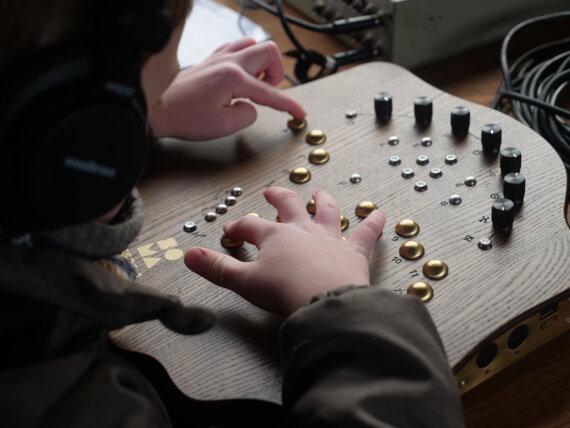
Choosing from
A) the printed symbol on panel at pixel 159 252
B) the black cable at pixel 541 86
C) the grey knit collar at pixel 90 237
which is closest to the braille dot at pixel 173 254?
the printed symbol on panel at pixel 159 252

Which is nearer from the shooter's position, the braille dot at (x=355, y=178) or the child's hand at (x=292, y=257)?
the child's hand at (x=292, y=257)

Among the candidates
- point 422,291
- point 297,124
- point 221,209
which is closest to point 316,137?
point 297,124

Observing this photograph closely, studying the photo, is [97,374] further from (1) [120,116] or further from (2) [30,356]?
(1) [120,116]

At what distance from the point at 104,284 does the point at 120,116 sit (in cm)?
11

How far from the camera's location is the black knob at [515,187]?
609 millimetres

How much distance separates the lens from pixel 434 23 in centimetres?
88

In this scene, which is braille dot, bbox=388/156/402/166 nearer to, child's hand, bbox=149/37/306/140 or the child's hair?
child's hand, bbox=149/37/306/140

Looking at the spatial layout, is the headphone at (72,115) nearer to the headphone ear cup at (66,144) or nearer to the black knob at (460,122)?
the headphone ear cup at (66,144)

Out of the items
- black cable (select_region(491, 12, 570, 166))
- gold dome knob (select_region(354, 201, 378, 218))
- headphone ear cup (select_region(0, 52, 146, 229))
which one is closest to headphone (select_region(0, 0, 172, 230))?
headphone ear cup (select_region(0, 52, 146, 229))

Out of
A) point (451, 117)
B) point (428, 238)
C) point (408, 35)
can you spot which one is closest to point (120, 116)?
point (428, 238)

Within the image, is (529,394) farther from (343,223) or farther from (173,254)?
(173,254)

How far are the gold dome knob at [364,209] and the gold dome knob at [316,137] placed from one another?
119mm

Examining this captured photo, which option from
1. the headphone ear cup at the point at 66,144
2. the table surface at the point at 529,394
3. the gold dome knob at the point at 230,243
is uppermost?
the headphone ear cup at the point at 66,144

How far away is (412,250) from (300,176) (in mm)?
147
